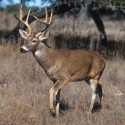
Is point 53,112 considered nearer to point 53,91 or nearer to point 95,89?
point 53,91

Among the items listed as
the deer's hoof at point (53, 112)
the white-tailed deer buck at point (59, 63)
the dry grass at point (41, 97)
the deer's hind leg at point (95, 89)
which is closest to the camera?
the dry grass at point (41, 97)

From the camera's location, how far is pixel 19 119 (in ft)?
29.9

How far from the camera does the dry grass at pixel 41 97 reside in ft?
30.8

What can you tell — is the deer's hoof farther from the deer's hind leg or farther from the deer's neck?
the deer's hind leg

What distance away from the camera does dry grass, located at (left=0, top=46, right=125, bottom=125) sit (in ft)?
30.8

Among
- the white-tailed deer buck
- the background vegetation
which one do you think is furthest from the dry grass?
the white-tailed deer buck

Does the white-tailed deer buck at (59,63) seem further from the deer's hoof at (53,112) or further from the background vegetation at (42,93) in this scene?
the background vegetation at (42,93)

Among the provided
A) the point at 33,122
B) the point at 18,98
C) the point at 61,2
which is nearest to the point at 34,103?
the point at 18,98

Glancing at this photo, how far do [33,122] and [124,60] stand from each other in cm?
886

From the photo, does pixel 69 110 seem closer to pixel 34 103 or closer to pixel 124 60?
pixel 34 103

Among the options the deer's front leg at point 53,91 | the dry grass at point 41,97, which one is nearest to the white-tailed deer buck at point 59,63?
the deer's front leg at point 53,91

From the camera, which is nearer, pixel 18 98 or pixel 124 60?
pixel 18 98

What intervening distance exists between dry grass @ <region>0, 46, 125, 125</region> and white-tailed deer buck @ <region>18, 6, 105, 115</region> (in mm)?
319

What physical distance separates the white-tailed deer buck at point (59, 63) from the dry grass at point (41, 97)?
1.05 ft
